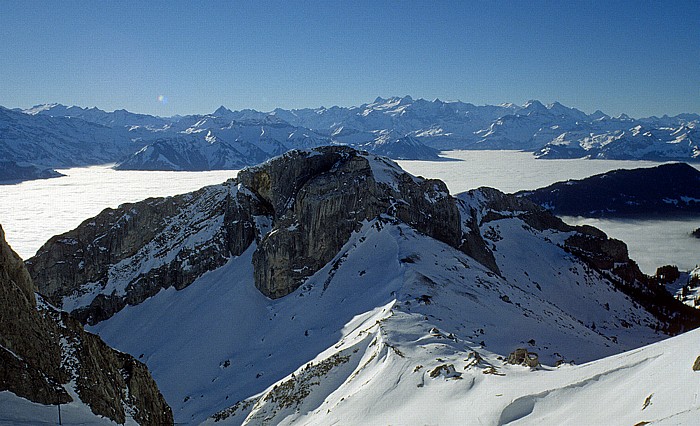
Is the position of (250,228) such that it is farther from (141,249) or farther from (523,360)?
(523,360)

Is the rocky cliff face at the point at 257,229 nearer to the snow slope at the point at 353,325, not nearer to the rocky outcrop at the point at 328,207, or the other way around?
the rocky outcrop at the point at 328,207

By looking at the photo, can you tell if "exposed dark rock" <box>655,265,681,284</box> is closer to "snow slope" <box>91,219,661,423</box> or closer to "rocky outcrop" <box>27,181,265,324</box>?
"snow slope" <box>91,219,661,423</box>

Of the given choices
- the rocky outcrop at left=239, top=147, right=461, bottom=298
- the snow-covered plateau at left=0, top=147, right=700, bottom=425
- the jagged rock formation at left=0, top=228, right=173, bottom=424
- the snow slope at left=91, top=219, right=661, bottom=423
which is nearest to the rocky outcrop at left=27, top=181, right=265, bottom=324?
the snow-covered plateau at left=0, top=147, right=700, bottom=425

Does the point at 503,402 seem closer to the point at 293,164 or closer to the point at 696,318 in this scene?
the point at 293,164

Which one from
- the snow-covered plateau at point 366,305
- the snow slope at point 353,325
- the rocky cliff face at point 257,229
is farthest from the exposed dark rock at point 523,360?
the rocky cliff face at point 257,229

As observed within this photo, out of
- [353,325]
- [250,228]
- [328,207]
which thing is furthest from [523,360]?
[250,228]
